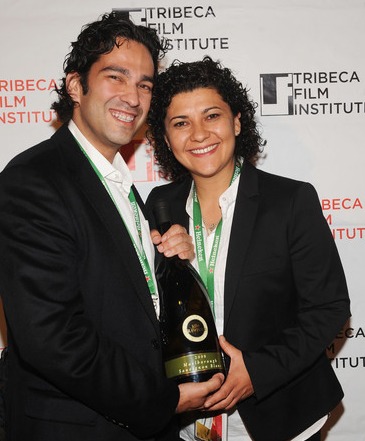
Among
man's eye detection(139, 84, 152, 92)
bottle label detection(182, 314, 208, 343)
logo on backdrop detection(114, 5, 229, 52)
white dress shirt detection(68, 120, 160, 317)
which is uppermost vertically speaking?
logo on backdrop detection(114, 5, 229, 52)

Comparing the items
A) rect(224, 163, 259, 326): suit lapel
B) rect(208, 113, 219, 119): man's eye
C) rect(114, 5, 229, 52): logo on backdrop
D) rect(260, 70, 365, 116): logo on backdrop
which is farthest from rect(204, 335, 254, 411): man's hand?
rect(114, 5, 229, 52): logo on backdrop

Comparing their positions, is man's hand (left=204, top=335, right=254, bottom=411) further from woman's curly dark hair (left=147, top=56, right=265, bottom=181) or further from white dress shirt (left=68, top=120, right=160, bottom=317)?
woman's curly dark hair (left=147, top=56, right=265, bottom=181)

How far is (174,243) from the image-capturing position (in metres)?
1.56

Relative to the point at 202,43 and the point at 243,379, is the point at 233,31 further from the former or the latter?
the point at 243,379

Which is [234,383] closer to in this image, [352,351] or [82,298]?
[82,298]

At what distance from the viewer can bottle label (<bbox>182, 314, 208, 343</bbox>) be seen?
1.47m

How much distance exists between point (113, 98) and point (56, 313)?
2.12 ft

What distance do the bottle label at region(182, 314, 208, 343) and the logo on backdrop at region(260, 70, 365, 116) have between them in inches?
41.3

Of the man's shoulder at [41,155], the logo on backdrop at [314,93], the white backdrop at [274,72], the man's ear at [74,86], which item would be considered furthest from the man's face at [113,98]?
the logo on backdrop at [314,93]

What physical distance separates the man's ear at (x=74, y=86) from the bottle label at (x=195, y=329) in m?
0.70

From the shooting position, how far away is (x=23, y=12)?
2.22m

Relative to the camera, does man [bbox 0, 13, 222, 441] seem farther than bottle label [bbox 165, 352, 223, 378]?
No

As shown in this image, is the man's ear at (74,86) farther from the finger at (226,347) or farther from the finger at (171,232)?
the finger at (226,347)

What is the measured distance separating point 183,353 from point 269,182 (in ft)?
2.03
